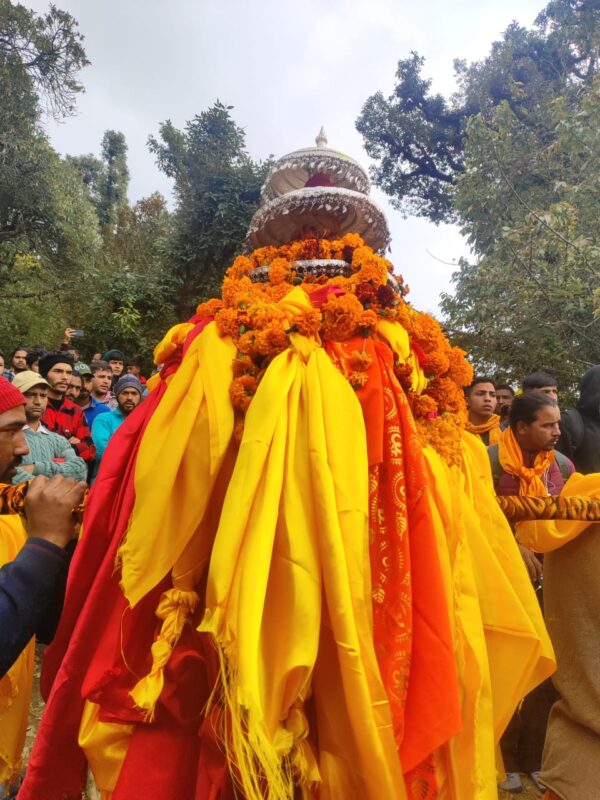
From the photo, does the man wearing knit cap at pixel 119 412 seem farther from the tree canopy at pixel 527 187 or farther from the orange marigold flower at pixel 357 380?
the tree canopy at pixel 527 187

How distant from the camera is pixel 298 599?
4.27 feet

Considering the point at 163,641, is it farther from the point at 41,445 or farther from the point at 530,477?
the point at 41,445

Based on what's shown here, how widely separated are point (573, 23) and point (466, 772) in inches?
802

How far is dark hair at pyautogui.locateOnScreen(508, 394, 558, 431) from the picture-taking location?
10.4 ft

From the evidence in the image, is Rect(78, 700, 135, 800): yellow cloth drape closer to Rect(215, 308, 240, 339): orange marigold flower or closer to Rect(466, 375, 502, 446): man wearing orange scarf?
Rect(215, 308, 240, 339): orange marigold flower

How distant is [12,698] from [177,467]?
1.74m

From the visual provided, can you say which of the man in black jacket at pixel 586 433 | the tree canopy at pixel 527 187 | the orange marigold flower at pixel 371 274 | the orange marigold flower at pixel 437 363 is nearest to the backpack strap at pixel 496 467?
the man in black jacket at pixel 586 433

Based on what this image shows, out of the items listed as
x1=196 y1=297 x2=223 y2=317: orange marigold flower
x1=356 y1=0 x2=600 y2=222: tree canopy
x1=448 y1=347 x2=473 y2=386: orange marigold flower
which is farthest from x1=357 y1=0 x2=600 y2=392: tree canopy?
x1=196 y1=297 x2=223 y2=317: orange marigold flower

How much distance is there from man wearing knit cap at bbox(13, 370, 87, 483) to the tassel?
9.23 ft

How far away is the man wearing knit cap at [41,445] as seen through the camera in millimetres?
3967

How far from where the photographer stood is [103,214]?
105ft

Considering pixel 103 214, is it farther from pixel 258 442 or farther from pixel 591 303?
pixel 258 442

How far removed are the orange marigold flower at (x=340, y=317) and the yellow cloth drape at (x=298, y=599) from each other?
32cm

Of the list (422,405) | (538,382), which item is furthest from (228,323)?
(538,382)
